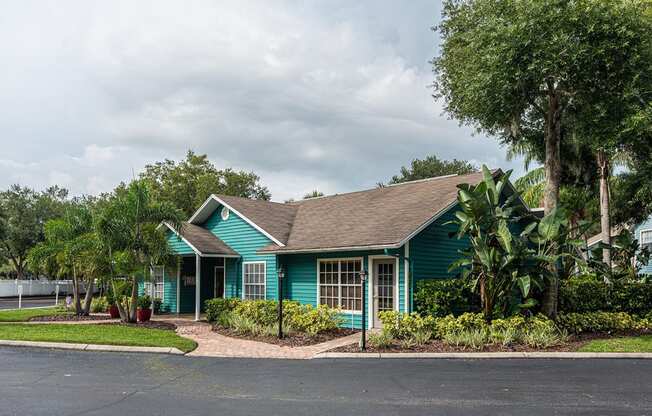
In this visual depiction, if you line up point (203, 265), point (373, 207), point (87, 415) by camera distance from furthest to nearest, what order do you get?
point (203, 265) → point (373, 207) → point (87, 415)

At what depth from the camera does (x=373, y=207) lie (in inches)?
803

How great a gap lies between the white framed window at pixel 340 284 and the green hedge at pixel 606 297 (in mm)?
6195

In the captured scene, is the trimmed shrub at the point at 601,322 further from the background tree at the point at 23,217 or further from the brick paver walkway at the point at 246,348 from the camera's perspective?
the background tree at the point at 23,217

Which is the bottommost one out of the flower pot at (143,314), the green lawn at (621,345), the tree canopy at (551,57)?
the green lawn at (621,345)

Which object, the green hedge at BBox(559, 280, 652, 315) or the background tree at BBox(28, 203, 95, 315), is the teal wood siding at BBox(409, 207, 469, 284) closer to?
the green hedge at BBox(559, 280, 652, 315)

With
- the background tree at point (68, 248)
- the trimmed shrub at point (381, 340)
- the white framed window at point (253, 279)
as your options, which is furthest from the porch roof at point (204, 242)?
the trimmed shrub at point (381, 340)

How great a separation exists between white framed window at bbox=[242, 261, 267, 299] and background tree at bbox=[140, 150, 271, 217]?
848 inches

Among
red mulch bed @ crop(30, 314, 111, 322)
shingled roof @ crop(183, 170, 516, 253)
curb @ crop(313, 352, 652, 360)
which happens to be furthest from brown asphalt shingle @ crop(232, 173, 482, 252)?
red mulch bed @ crop(30, 314, 111, 322)

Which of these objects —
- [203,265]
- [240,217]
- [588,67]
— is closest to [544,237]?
[588,67]

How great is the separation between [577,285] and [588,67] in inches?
258

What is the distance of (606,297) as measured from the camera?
17.5 meters

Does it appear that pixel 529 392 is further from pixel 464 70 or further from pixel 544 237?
pixel 464 70

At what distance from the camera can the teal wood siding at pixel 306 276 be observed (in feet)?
57.5

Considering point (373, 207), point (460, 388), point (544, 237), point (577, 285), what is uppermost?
point (373, 207)
